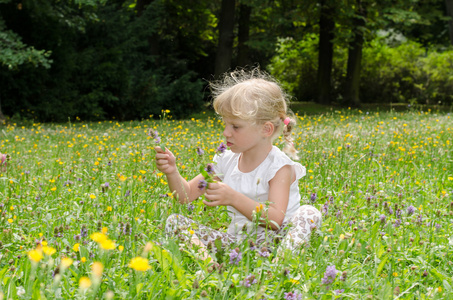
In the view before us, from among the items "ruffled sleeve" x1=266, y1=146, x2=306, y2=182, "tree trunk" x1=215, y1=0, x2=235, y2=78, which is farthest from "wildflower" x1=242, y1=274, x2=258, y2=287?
"tree trunk" x1=215, y1=0, x2=235, y2=78

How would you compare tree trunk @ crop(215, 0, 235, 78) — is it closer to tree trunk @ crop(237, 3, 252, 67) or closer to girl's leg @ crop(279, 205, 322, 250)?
tree trunk @ crop(237, 3, 252, 67)

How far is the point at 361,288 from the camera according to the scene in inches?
89.4

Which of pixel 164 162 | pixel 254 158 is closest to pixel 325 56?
pixel 254 158

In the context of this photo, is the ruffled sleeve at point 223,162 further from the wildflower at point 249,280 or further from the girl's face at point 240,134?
the wildflower at point 249,280

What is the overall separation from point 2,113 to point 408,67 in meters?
20.5

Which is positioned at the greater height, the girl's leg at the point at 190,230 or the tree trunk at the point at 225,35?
the tree trunk at the point at 225,35

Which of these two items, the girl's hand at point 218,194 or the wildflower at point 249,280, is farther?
the girl's hand at point 218,194

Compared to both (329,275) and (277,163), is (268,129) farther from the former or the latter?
(329,275)

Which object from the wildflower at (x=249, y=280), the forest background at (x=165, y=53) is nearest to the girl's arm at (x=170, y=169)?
the wildflower at (x=249, y=280)

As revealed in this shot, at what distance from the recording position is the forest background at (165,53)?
1424 centimetres

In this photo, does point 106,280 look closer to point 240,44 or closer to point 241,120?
point 241,120

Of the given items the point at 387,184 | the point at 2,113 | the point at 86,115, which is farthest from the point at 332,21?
the point at 387,184

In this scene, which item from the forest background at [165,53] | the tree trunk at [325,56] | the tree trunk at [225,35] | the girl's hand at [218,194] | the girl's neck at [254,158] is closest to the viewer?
the girl's hand at [218,194]

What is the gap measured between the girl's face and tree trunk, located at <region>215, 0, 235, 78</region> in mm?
15596
